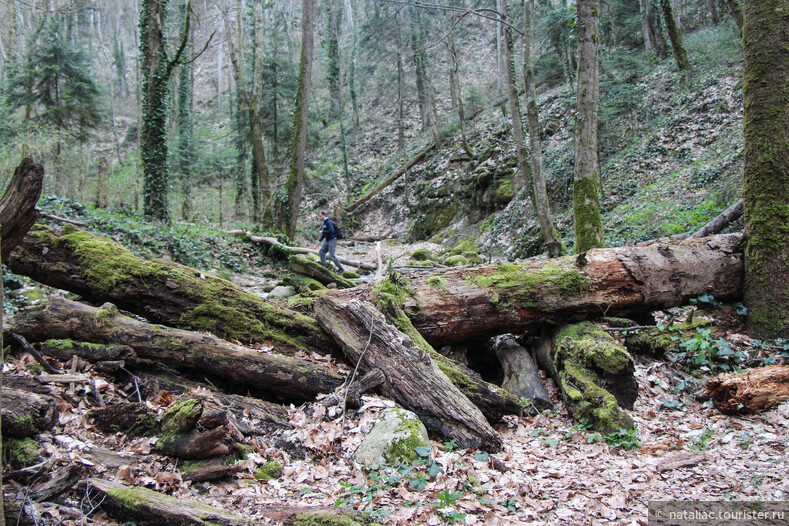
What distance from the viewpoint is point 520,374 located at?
212 inches

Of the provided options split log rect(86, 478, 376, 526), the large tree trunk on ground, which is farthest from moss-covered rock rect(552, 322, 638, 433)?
split log rect(86, 478, 376, 526)

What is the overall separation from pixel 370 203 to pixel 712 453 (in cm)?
2421

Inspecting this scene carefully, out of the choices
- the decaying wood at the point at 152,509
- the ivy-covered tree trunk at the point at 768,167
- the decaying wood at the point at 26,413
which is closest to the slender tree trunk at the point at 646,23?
the ivy-covered tree trunk at the point at 768,167

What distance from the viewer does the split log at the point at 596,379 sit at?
4254 mm

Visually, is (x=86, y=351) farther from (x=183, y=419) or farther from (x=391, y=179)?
(x=391, y=179)

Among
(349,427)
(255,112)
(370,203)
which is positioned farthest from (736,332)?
(370,203)

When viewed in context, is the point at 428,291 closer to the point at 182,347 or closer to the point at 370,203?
the point at 182,347

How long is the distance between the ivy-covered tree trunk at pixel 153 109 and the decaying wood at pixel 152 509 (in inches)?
461

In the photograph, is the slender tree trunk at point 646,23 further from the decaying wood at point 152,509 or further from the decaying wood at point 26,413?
the decaying wood at point 26,413

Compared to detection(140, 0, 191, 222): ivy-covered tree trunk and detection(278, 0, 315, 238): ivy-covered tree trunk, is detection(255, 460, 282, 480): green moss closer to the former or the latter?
detection(140, 0, 191, 222): ivy-covered tree trunk

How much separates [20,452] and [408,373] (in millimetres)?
3048

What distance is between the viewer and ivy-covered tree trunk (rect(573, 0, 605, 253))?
7598mm

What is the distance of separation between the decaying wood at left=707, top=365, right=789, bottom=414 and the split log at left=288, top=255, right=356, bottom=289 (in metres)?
6.18

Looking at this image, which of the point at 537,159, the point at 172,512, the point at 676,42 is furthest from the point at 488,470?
the point at 676,42
